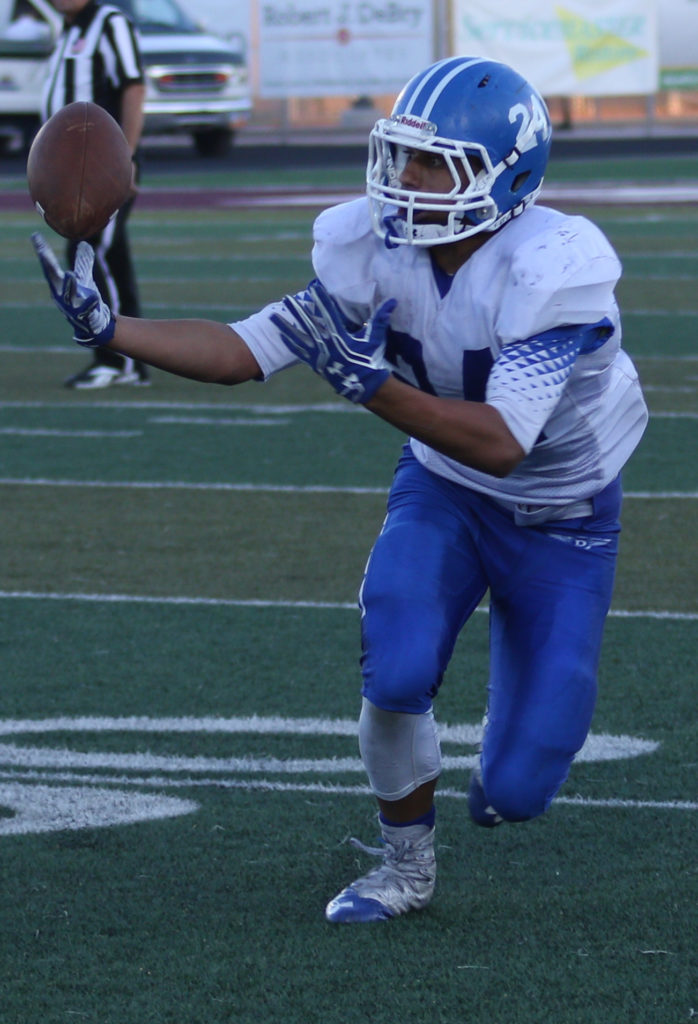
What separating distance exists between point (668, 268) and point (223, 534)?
285 inches

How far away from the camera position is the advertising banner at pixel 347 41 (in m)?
23.7

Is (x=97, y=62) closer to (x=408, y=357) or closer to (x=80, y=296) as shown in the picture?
(x=408, y=357)

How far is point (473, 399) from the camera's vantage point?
3316mm

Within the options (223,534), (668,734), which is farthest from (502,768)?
(223,534)

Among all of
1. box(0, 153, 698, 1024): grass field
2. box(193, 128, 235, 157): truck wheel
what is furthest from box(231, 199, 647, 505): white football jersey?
box(193, 128, 235, 157): truck wheel

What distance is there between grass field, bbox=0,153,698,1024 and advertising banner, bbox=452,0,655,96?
620 inches

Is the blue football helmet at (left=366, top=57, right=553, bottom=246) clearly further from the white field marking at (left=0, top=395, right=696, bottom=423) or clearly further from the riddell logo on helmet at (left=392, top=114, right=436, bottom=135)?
the white field marking at (left=0, top=395, right=696, bottom=423)

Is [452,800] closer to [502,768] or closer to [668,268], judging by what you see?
[502,768]

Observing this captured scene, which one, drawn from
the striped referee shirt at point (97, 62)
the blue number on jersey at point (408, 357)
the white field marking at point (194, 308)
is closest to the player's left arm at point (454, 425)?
the blue number on jersey at point (408, 357)

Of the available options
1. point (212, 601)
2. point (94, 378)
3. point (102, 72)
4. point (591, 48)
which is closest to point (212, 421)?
point (94, 378)

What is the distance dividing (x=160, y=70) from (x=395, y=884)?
2023 cm

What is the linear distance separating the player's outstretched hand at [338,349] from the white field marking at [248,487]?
153 inches

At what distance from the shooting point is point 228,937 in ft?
10.6

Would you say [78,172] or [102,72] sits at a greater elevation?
[78,172]
